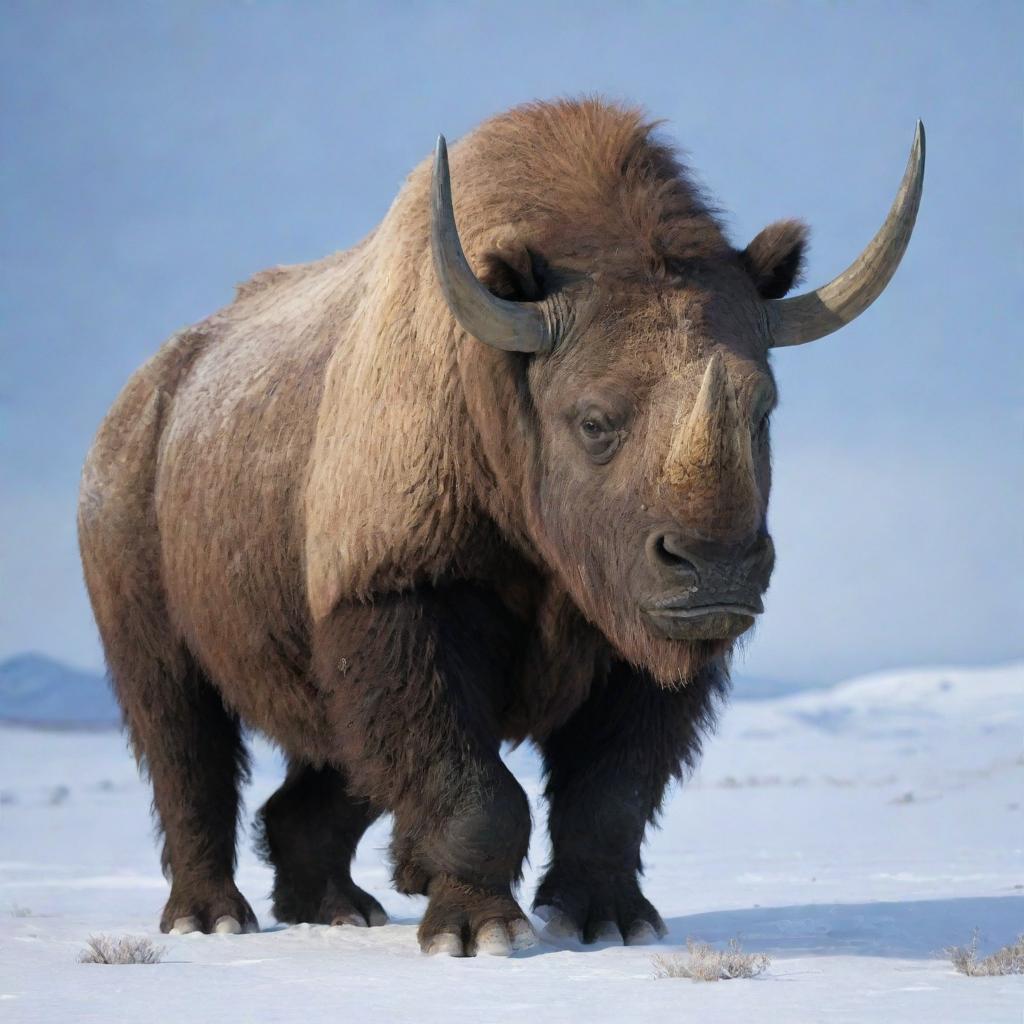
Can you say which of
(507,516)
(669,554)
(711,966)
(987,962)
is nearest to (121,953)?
(507,516)

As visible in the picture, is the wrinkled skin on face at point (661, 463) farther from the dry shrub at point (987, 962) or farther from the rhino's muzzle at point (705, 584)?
the dry shrub at point (987, 962)

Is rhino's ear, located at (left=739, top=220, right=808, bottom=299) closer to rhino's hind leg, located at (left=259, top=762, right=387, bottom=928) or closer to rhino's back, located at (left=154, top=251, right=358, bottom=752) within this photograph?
rhino's back, located at (left=154, top=251, right=358, bottom=752)

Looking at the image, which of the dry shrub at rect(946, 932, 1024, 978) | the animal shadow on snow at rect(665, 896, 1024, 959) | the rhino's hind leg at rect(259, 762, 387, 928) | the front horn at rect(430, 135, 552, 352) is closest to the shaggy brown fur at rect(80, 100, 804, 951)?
the front horn at rect(430, 135, 552, 352)

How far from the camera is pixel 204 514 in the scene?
27.7 feet

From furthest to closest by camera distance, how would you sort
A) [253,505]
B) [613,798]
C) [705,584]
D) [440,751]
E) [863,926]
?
1. [253,505]
2. [863,926]
3. [613,798]
4. [440,751]
5. [705,584]

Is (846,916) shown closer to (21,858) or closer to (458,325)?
(458,325)

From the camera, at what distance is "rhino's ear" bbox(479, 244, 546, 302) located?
22.4 ft

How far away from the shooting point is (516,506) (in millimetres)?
6934

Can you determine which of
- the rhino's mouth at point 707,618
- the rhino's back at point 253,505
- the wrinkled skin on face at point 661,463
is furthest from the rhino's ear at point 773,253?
the rhino's back at point 253,505

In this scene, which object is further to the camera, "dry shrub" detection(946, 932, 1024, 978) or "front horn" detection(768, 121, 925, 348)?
"front horn" detection(768, 121, 925, 348)

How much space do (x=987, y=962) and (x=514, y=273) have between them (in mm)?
2904

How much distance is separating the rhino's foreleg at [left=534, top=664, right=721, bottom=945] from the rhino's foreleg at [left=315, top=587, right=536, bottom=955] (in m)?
0.48

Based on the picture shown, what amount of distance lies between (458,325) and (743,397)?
1.28 m

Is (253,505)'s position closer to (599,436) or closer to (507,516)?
A: (507,516)
